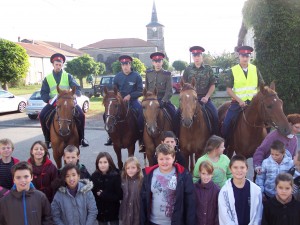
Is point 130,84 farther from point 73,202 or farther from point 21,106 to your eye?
point 21,106

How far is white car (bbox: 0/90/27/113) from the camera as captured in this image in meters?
21.2

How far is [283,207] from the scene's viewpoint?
153 inches

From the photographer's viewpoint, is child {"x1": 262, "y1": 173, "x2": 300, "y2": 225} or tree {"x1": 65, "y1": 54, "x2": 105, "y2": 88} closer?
child {"x1": 262, "y1": 173, "x2": 300, "y2": 225}

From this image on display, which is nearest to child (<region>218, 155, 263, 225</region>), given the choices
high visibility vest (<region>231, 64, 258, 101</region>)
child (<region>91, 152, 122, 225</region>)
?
child (<region>91, 152, 122, 225</region>)

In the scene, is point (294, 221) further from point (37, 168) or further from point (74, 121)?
point (74, 121)

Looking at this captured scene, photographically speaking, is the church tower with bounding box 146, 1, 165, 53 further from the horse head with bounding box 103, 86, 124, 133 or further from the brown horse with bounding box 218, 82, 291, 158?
the brown horse with bounding box 218, 82, 291, 158

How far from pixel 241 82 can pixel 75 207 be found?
410 centimetres

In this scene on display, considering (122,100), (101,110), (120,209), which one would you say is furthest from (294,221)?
(101,110)

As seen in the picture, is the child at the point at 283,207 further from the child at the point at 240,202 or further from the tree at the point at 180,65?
the tree at the point at 180,65

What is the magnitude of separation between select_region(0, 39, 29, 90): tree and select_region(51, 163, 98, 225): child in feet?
87.9

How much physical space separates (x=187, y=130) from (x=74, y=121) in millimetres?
2436

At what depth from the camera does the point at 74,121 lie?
23.0ft

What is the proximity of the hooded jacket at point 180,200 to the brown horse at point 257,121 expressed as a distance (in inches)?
83.1

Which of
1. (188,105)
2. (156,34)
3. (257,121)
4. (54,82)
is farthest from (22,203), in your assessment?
(156,34)
